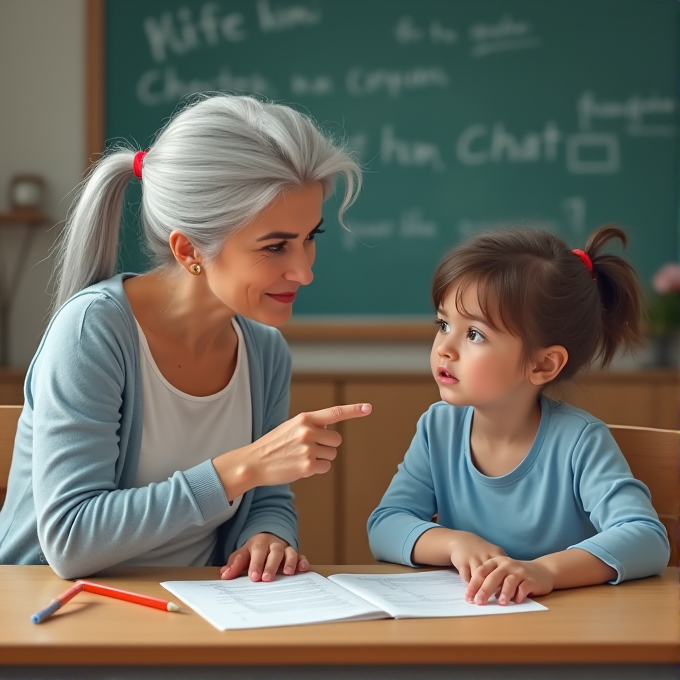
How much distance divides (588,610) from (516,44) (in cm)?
270

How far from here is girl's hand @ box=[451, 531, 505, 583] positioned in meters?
1.15

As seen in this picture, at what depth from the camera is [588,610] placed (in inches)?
41.0

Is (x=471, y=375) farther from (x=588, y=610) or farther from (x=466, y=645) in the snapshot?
(x=466, y=645)

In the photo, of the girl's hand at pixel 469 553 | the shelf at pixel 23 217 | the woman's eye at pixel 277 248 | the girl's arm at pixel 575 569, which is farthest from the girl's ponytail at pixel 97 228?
the shelf at pixel 23 217

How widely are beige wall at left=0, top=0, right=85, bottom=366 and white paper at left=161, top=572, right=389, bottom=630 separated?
94.9 inches

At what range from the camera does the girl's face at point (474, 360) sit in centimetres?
136

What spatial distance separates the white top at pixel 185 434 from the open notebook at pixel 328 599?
9.7 inches

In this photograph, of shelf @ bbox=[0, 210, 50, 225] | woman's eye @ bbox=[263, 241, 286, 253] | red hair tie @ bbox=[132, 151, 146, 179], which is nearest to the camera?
woman's eye @ bbox=[263, 241, 286, 253]

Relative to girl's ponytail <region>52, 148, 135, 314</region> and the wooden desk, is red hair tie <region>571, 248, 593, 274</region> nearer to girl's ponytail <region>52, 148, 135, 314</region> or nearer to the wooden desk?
the wooden desk

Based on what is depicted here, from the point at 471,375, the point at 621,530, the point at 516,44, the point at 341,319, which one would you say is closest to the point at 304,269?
the point at 471,375

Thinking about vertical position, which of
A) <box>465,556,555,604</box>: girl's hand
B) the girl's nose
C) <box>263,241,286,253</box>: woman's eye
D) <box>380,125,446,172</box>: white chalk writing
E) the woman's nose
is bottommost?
<box>465,556,555,604</box>: girl's hand

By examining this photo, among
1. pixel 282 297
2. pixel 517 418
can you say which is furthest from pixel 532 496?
pixel 282 297

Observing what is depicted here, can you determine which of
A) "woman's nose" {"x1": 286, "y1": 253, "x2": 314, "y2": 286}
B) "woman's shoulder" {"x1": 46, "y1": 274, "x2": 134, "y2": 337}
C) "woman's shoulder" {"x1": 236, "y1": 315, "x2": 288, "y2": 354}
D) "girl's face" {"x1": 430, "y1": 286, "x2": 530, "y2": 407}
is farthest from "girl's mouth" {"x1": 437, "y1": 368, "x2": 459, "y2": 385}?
"woman's shoulder" {"x1": 46, "y1": 274, "x2": 134, "y2": 337}

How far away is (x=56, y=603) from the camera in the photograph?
3.27 feet
